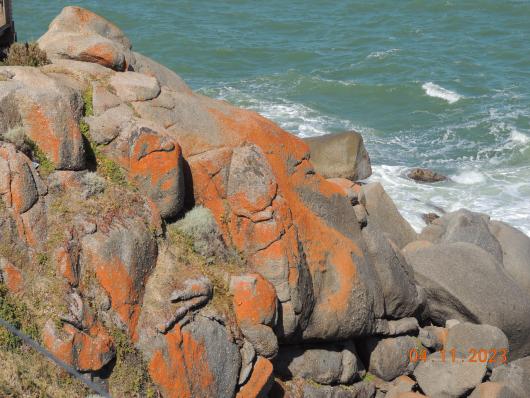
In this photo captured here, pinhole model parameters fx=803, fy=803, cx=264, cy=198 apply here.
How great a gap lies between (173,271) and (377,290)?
5.84 meters

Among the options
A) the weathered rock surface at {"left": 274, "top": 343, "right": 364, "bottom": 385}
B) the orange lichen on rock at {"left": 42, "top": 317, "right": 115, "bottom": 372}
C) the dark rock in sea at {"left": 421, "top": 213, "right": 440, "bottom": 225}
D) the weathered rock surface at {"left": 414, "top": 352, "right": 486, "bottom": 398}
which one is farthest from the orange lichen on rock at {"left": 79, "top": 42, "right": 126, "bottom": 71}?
the dark rock in sea at {"left": 421, "top": 213, "right": 440, "bottom": 225}

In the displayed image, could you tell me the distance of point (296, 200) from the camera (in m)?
18.3

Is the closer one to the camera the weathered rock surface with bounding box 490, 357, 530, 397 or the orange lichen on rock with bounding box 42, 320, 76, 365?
the orange lichen on rock with bounding box 42, 320, 76, 365

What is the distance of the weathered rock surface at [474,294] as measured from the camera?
21891mm

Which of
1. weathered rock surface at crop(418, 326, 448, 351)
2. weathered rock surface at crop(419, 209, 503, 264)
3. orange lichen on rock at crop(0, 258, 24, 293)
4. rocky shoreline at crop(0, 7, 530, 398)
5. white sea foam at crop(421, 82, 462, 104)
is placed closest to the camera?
orange lichen on rock at crop(0, 258, 24, 293)

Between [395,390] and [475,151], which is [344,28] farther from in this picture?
[395,390]

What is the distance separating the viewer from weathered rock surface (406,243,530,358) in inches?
862

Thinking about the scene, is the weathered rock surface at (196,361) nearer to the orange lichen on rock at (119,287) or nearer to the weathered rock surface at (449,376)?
the orange lichen on rock at (119,287)

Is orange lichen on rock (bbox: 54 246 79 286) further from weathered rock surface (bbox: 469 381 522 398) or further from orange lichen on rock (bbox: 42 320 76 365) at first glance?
weathered rock surface (bbox: 469 381 522 398)

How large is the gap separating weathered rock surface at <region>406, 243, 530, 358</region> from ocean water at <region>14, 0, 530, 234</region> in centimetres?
750

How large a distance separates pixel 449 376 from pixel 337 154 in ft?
37.3

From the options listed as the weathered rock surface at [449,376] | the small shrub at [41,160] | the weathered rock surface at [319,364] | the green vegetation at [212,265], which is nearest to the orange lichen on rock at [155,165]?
the green vegetation at [212,265]

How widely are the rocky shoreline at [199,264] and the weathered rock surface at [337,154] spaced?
716 centimetres

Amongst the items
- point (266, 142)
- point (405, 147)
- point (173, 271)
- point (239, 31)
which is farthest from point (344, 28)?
point (173, 271)
